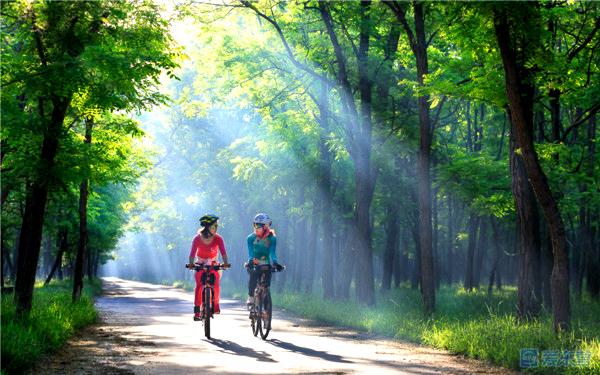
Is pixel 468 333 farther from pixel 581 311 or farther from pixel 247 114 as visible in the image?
pixel 247 114

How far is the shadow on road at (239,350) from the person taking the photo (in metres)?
10.7

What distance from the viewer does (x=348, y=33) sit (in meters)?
22.3

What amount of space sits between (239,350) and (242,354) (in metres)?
0.57

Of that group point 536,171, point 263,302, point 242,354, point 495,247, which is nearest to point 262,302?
point 263,302

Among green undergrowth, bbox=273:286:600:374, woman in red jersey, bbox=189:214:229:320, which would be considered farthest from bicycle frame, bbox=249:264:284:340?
green undergrowth, bbox=273:286:600:374

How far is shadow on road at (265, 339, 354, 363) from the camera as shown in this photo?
1051cm

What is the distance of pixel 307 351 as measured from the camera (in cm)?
1152

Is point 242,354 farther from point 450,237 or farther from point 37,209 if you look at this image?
point 450,237

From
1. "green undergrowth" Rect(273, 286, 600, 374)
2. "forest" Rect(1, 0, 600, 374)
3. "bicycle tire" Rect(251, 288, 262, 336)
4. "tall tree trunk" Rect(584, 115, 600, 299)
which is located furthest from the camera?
"tall tree trunk" Rect(584, 115, 600, 299)

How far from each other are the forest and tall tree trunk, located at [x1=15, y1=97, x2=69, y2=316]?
43 mm

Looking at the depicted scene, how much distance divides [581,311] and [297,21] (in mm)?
13074

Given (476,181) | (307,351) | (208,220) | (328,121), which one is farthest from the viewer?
(328,121)

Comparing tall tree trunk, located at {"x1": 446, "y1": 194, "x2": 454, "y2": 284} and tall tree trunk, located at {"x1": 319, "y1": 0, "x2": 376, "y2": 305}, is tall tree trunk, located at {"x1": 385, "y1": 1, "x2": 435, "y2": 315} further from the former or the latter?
tall tree trunk, located at {"x1": 446, "y1": 194, "x2": 454, "y2": 284}

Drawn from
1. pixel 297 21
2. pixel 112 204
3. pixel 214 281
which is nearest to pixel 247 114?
pixel 112 204
